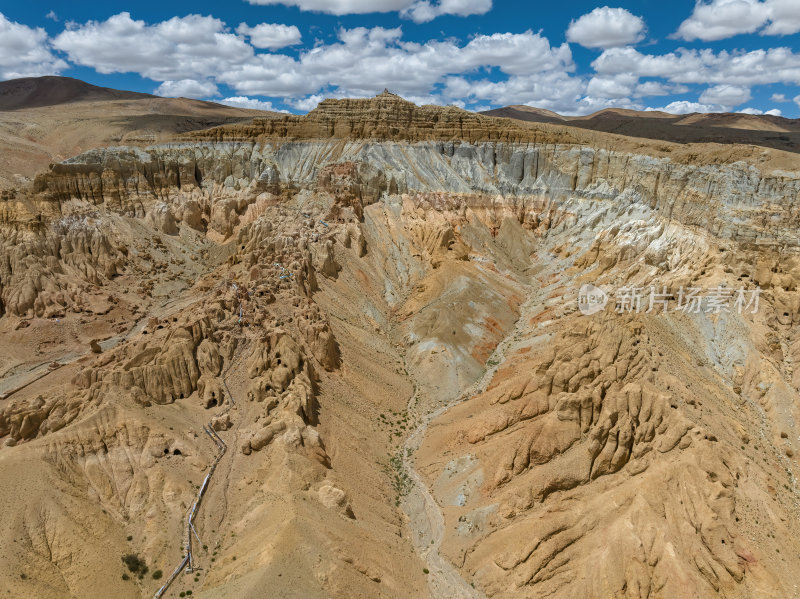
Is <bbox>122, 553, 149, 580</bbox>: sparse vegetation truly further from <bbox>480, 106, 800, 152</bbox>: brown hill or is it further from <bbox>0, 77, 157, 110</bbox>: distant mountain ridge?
<bbox>0, 77, 157, 110</bbox>: distant mountain ridge

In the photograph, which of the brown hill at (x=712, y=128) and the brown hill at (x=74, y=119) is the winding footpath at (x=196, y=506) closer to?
the brown hill at (x=74, y=119)

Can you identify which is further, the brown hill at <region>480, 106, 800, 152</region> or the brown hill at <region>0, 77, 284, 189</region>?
the brown hill at <region>480, 106, 800, 152</region>

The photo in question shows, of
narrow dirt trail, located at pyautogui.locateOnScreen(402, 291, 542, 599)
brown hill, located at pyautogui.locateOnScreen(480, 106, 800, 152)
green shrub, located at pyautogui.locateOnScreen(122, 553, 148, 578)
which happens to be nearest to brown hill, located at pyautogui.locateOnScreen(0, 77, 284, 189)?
narrow dirt trail, located at pyautogui.locateOnScreen(402, 291, 542, 599)

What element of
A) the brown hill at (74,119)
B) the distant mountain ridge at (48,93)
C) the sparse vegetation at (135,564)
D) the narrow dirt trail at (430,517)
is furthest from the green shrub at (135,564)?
the distant mountain ridge at (48,93)

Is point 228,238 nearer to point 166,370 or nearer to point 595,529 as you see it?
point 166,370

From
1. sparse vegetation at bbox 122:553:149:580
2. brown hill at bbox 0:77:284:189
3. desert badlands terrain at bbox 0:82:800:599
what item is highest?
brown hill at bbox 0:77:284:189

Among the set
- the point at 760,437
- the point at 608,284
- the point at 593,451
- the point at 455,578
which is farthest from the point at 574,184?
the point at 455,578
